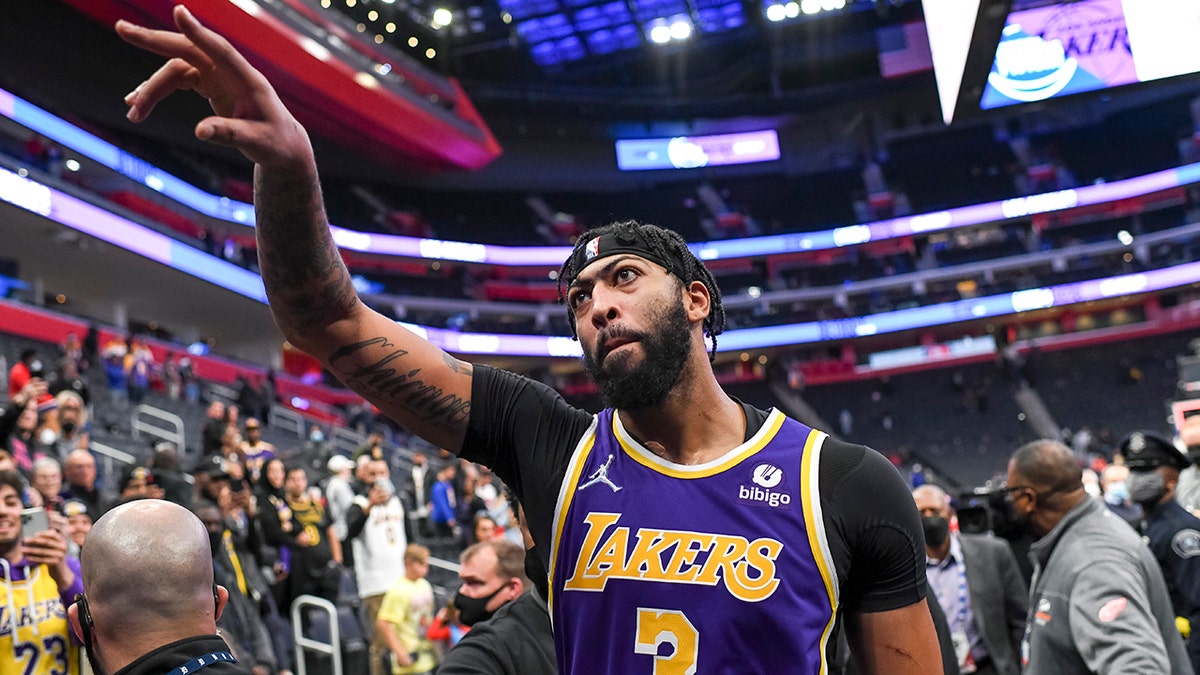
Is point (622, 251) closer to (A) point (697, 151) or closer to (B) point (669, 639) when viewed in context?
(B) point (669, 639)

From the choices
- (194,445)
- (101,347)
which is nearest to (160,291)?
(101,347)

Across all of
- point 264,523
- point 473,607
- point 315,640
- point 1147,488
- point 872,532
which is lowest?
point 315,640

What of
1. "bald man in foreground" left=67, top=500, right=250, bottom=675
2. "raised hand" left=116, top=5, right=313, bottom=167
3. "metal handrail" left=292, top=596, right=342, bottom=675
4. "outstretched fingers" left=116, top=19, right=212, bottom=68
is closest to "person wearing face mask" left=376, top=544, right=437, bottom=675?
"metal handrail" left=292, top=596, right=342, bottom=675

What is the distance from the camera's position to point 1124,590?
330 cm

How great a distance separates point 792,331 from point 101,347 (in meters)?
26.2

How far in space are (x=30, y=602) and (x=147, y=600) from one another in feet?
8.12

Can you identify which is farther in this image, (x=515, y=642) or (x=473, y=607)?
(x=473, y=607)

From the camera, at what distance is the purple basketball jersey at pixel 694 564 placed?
1.84 m

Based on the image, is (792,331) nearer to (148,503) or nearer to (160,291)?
(160,291)

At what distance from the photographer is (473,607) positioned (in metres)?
3.82

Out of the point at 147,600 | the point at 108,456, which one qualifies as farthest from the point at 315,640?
the point at 147,600

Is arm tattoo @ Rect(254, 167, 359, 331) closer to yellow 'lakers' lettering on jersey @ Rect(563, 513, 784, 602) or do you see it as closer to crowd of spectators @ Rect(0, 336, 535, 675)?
yellow 'lakers' lettering on jersey @ Rect(563, 513, 784, 602)

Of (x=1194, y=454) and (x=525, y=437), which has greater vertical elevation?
(x=525, y=437)

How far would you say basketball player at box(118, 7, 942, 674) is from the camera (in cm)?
183
